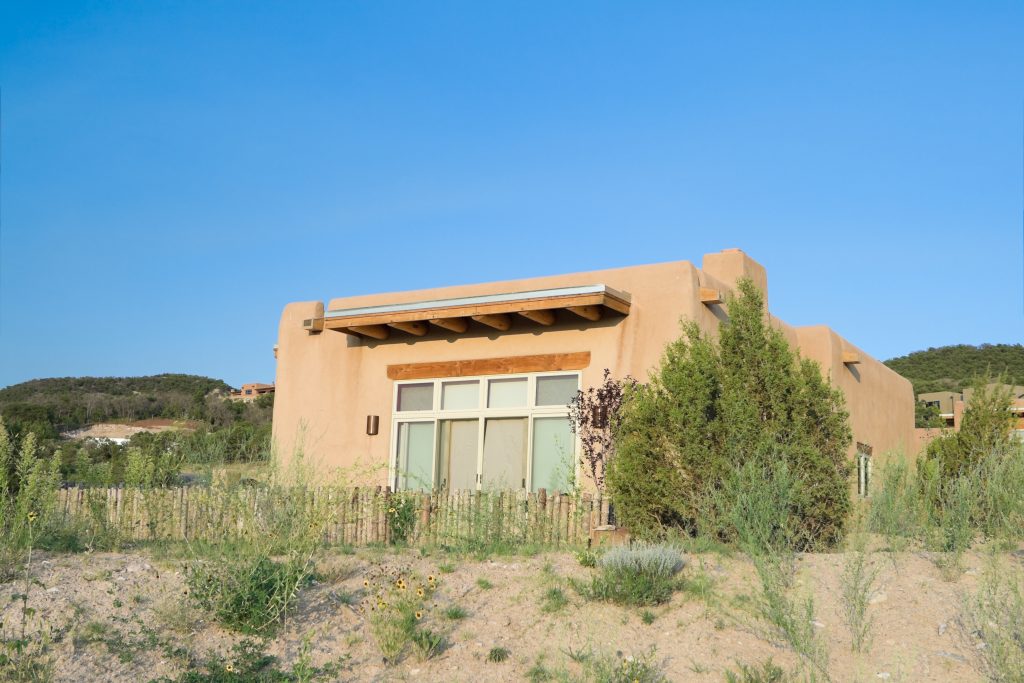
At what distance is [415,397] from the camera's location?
596 inches

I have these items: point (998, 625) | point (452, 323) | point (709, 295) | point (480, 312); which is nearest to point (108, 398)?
point (452, 323)

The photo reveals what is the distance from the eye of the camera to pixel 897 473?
8844 mm

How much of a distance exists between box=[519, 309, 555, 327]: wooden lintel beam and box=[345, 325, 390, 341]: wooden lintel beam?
2657 millimetres

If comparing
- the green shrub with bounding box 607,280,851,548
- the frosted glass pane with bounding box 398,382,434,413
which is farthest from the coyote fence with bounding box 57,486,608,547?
the frosted glass pane with bounding box 398,382,434,413

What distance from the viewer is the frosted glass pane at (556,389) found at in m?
13.6

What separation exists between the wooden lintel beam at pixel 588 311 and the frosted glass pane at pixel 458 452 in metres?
2.47

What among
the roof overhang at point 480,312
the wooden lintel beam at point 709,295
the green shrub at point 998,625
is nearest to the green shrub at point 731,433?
the green shrub at point 998,625

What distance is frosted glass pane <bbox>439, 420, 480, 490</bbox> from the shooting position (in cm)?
1447

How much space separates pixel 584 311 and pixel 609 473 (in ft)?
10.8

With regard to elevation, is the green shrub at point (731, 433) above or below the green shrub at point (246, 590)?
above

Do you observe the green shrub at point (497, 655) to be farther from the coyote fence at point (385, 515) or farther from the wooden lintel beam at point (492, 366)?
the wooden lintel beam at point (492, 366)

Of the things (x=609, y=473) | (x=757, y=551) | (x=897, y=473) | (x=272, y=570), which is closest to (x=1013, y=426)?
(x=897, y=473)

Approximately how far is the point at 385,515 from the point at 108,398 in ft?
115

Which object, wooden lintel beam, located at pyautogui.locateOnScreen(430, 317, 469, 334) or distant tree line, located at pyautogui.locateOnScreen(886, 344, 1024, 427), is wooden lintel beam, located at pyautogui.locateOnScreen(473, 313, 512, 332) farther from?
distant tree line, located at pyautogui.locateOnScreen(886, 344, 1024, 427)
